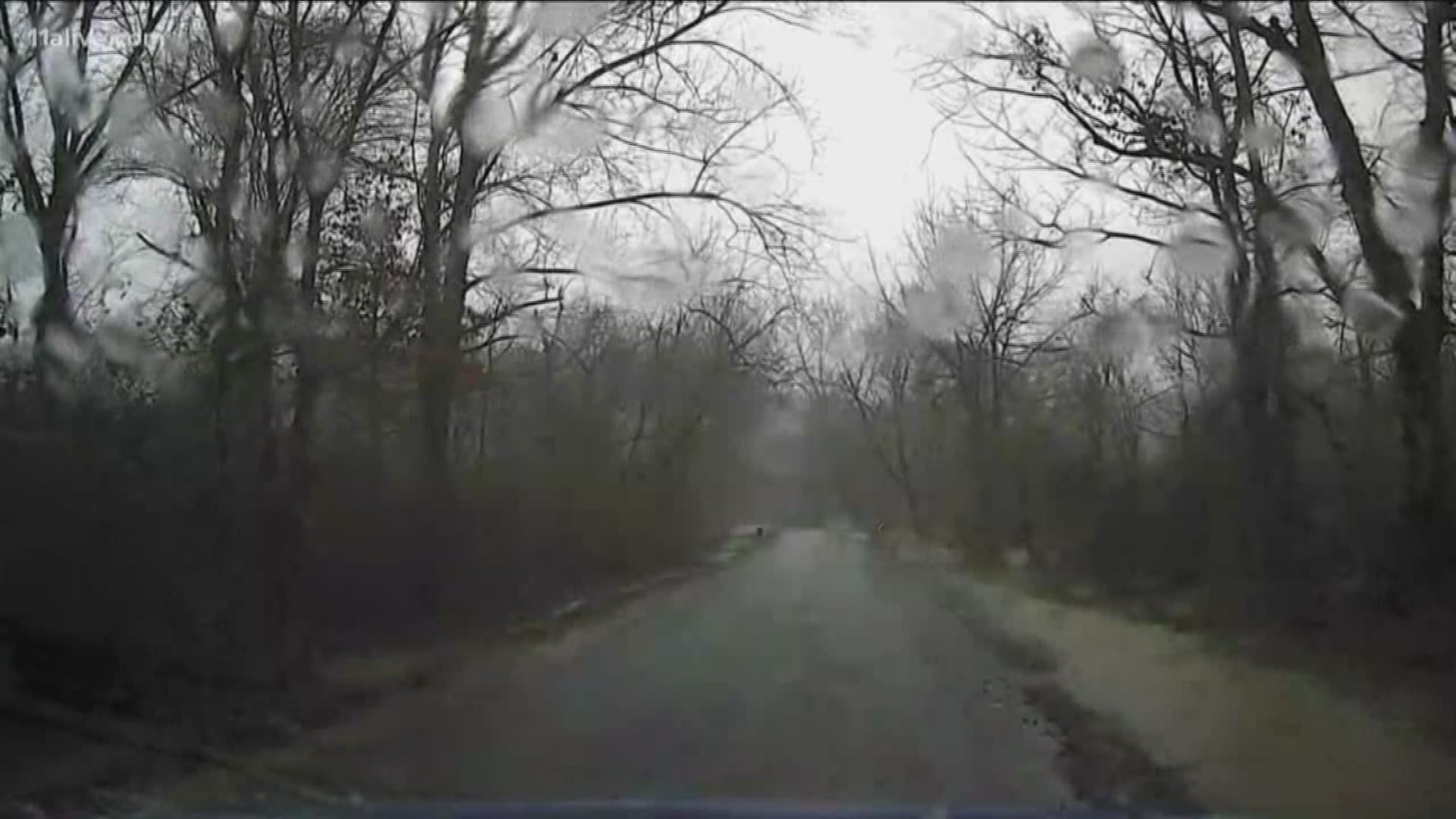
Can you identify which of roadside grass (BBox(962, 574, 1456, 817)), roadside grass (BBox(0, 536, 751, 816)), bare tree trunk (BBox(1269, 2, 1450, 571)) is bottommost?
roadside grass (BBox(962, 574, 1456, 817))

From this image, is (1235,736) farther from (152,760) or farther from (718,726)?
(152,760)

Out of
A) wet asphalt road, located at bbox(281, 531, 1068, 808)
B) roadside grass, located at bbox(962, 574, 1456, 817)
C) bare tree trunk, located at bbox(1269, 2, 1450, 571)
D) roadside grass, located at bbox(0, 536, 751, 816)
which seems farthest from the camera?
bare tree trunk, located at bbox(1269, 2, 1450, 571)

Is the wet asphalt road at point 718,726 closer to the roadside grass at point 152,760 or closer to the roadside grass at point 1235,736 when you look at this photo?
the roadside grass at point 152,760

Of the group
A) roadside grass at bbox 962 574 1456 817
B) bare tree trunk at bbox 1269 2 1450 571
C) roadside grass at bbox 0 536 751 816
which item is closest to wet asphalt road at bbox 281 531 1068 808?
roadside grass at bbox 0 536 751 816

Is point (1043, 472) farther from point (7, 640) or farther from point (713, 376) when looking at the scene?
point (7, 640)

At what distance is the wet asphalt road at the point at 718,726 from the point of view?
12.0m

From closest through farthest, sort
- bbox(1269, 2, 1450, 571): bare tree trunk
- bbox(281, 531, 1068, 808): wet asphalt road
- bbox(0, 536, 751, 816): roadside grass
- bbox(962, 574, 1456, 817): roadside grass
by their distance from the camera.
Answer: bbox(0, 536, 751, 816): roadside grass < bbox(962, 574, 1456, 817): roadside grass < bbox(281, 531, 1068, 808): wet asphalt road < bbox(1269, 2, 1450, 571): bare tree trunk

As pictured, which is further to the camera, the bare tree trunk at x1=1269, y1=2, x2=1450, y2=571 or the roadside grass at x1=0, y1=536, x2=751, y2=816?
the bare tree trunk at x1=1269, y1=2, x2=1450, y2=571

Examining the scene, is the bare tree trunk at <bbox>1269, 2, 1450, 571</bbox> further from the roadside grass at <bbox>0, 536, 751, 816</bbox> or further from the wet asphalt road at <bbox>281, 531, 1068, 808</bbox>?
the roadside grass at <bbox>0, 536, 751, 816</bbox>

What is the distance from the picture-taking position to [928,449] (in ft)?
228

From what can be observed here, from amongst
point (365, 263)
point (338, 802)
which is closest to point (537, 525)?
point (365, 263)

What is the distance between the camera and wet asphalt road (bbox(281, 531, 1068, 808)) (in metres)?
12.0

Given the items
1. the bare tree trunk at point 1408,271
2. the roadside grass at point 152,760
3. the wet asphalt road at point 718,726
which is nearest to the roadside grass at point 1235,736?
the wet asphalt road at point 718,726

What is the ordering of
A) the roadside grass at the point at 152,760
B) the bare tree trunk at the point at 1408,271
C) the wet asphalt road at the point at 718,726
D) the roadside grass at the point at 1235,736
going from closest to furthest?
the roadside grass at the point at 152,760 < the roadside grass at the point at 1235,736 < the wet asphalt road at the point at 718,726 < the bare tree trunk at the point at 1408,271
